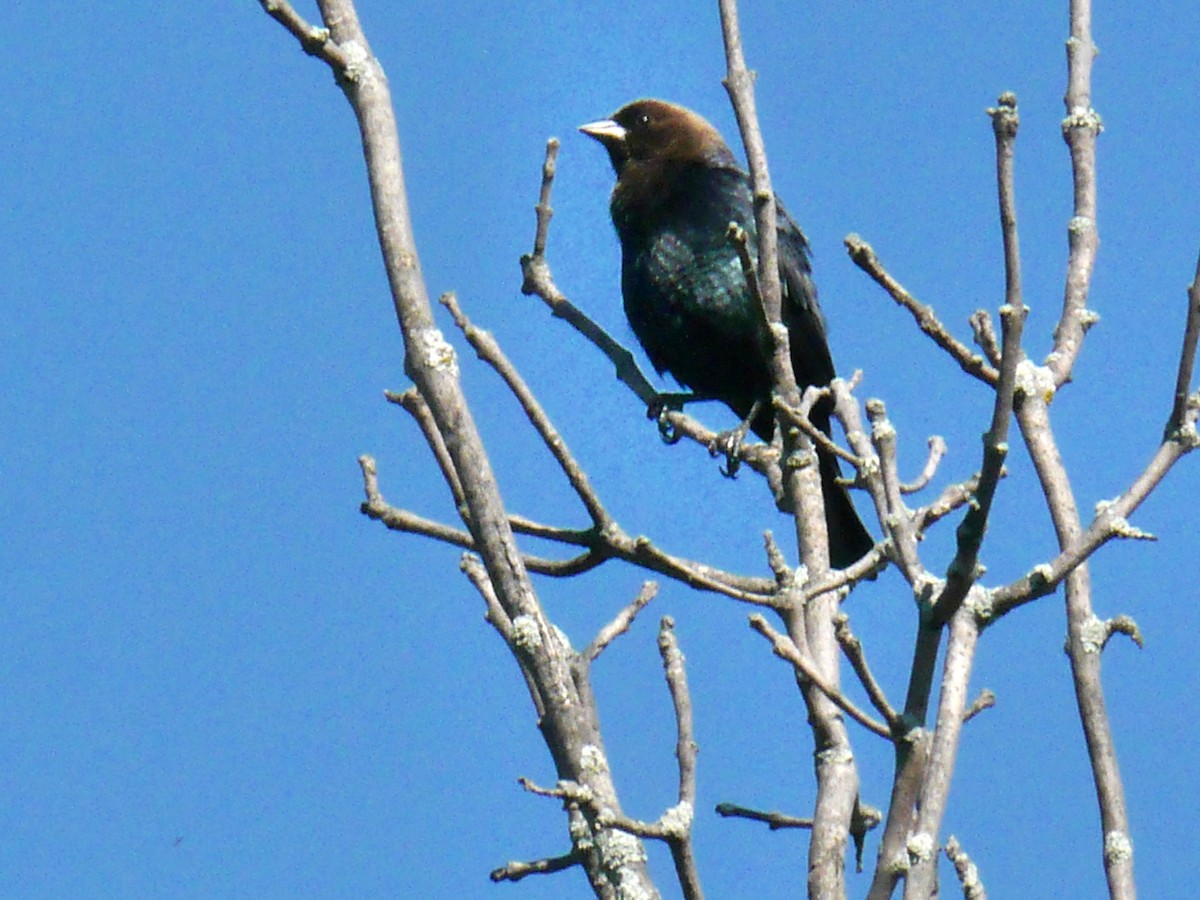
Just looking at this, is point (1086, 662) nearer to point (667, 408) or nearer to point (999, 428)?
point (999, 428)

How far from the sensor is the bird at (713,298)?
4.91m

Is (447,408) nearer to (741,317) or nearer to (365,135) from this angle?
(365,135)

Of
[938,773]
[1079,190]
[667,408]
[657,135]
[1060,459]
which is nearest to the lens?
[938,773]

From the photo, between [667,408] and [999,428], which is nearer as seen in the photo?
[999,428]

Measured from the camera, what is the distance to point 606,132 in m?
5.70

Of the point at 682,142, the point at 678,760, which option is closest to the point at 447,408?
the point at 678,760

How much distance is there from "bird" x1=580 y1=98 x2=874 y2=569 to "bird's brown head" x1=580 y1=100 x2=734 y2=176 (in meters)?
0.16

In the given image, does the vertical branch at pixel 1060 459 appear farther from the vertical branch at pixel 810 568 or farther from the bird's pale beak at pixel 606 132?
the bird's pale beak at pixel 606 132

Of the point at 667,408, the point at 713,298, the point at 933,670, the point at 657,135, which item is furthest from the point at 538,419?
the point at 657,135

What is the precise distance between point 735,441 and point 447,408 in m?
2.04

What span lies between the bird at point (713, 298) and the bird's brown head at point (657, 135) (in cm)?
16

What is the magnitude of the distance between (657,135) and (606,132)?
0.61 feet

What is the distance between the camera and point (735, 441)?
404 centimetres

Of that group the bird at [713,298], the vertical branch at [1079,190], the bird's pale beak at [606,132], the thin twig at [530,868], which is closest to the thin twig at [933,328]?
the vertical branch at [1079,190]
